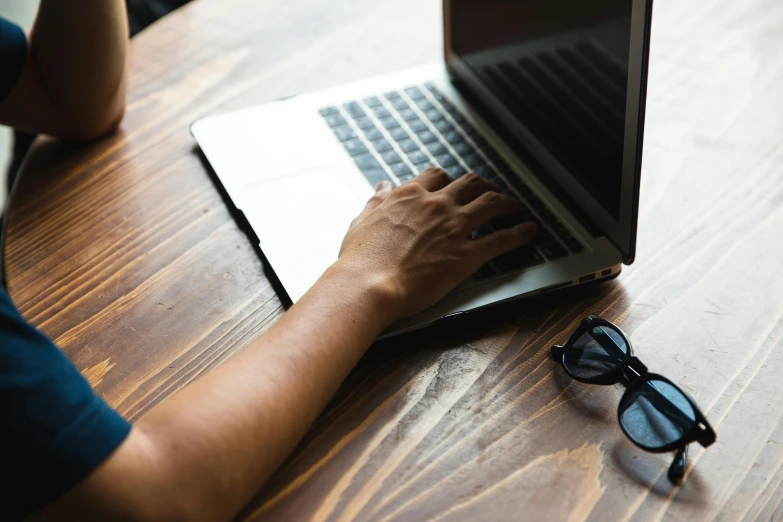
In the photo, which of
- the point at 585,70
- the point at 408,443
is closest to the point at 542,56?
the point at 585,70

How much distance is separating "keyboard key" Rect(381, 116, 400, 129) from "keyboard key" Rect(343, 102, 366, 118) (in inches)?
1.3

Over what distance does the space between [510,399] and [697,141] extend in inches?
19.6

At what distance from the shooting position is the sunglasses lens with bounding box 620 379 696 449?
1.97 feet

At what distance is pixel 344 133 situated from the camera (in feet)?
3.23

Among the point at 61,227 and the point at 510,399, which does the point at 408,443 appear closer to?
the point at 510,399

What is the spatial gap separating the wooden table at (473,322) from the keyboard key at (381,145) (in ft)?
0.65

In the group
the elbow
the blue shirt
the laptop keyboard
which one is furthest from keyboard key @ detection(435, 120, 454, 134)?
the blue shirt

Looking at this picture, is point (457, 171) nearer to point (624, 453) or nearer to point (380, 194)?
point (380, 194)

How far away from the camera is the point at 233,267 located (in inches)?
32.5

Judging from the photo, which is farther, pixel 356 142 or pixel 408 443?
pixel 356 142

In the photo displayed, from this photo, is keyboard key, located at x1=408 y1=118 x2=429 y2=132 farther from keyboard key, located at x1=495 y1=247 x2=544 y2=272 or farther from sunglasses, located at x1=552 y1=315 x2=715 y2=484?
sunglasses, located at x1=552 y1=315 x2=715 y2=484

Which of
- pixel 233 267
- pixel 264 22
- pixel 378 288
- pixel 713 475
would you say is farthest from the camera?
pixel 264 22

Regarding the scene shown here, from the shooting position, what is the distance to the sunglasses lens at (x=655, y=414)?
600 mm

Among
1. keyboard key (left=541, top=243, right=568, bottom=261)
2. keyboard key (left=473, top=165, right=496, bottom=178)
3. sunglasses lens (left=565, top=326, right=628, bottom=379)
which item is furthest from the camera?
keyboard key (left=473, top=165, right=496, bottom=178)
